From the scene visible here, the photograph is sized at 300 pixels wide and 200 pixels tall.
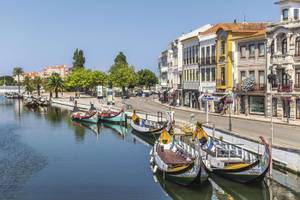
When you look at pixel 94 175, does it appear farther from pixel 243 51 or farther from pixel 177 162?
pixel 243 51

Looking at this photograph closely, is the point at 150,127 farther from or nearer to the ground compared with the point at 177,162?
farther from the ground

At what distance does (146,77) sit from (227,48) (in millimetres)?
96177

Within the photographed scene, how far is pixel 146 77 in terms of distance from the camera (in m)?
164

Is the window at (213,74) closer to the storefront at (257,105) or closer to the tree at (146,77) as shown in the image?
the storefront at (257,105)

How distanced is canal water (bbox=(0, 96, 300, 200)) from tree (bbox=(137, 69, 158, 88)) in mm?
103151

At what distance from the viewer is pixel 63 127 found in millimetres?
73750

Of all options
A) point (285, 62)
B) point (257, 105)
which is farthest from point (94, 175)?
point (257, 105)

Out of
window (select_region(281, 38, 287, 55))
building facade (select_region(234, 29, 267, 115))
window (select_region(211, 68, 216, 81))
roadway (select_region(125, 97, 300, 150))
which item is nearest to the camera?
roadway (select_region(125, 97, 300, 150))

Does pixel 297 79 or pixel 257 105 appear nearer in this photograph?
pixel 297 79

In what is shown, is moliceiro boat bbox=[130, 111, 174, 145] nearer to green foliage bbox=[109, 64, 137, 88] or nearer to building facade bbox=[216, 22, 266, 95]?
building facade bbox=[216, 22, 266, 95]

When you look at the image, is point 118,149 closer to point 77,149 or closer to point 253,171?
point 77,149

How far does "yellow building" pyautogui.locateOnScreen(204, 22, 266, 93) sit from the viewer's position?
2682 inches

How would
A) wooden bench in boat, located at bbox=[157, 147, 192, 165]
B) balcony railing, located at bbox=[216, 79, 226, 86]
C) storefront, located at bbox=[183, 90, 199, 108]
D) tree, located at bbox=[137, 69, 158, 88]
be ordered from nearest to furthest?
wooden bench in boat, located at bbox=[157, 147, 192, 165], balcony railing, located at bbox=[216, 79, 226, 86], storefront, located at bbox=[183, 90, 199, 108], tree, located at bbox=[137, 69, 158, 88]

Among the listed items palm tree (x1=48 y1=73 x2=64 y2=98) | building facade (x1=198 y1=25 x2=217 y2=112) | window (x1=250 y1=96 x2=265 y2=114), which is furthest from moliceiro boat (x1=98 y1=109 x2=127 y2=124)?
palm tree (x1=48 y1=73 x2=64 y2=98)
